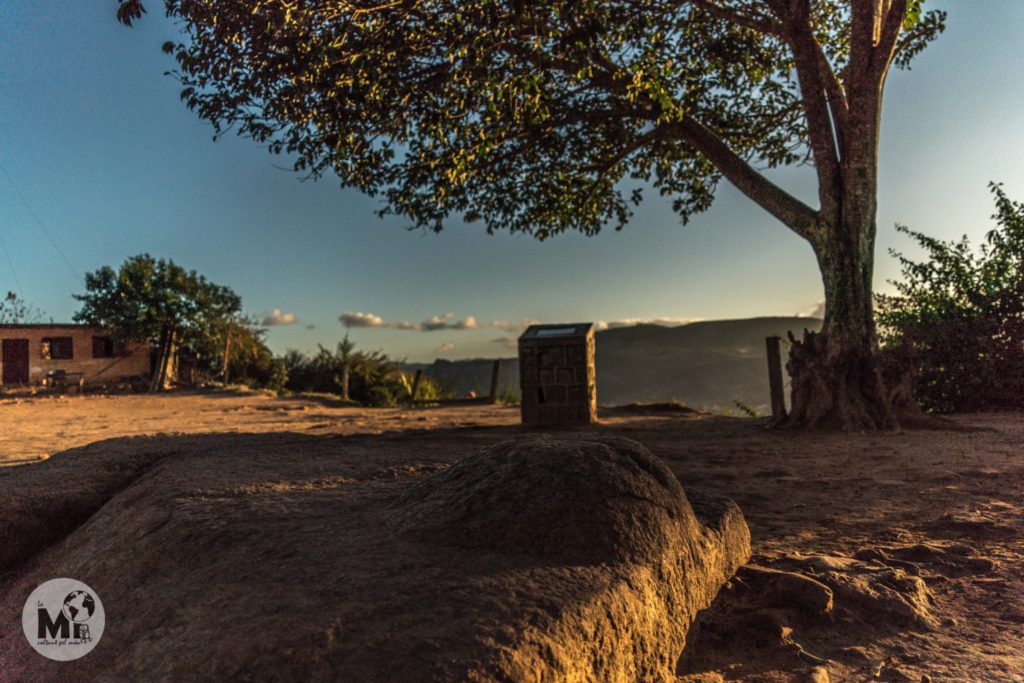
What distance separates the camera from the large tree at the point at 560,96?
748 centimetres

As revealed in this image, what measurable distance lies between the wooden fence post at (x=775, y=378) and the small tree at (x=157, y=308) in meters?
20.0

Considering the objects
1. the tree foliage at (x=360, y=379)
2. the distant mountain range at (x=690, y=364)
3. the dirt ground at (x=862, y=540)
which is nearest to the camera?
the dirt ground at (x=862, y=540)

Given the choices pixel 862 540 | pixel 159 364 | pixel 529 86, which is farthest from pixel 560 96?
pixel 159 364

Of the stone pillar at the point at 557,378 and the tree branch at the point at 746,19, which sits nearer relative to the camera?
the tree branch at the point at 746,19

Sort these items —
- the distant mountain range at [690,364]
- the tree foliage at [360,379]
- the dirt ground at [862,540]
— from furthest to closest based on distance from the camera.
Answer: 1. the distant mountain range at [690,364]
2. the tree foliage at [360,379]
3. the dirt ground at [862,540]

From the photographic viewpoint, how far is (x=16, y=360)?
23531 millimetres

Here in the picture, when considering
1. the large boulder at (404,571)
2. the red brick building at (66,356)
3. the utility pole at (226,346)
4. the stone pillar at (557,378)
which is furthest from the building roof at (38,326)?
the large boulder at (404,571)

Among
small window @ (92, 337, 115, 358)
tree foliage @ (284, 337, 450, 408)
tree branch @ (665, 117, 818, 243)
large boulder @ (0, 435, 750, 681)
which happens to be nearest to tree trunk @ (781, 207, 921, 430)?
tree branch @ (665, 117, 818, 243)

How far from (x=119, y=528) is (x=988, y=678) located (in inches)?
120

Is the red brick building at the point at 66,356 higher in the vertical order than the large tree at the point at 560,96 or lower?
lower

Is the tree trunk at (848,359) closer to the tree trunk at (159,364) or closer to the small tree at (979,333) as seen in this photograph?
the small tree at (979,333)

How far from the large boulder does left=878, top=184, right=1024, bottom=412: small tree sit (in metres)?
9.02

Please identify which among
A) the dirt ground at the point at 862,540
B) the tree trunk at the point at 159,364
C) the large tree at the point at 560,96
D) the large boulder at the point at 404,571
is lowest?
the dirt ground at the point at 862,540

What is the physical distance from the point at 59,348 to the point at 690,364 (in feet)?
181
